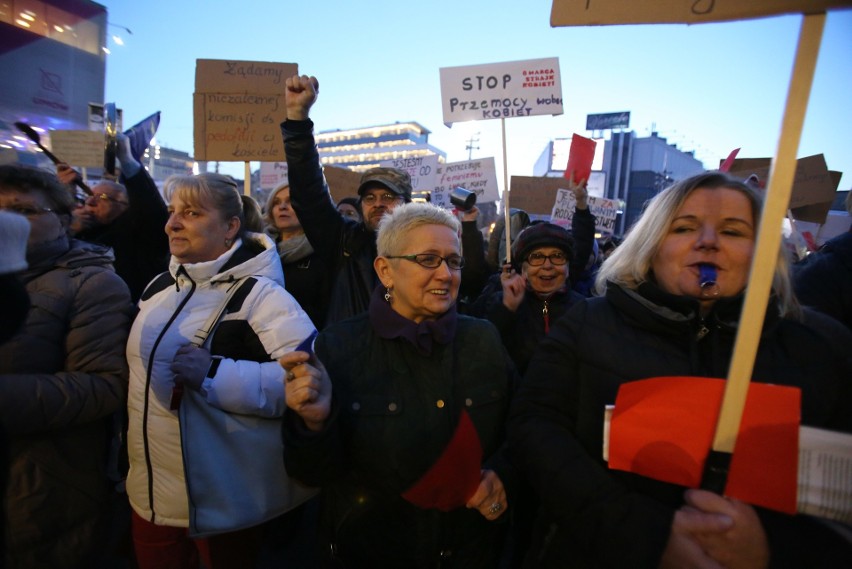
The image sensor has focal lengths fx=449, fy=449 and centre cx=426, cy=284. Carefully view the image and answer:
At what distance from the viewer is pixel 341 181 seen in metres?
5.73

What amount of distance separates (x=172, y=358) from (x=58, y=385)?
403 millimetres

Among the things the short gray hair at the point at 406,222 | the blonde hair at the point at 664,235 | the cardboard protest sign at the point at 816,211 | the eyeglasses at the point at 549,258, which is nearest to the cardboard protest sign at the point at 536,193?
the cardboard protest sign at the point at 816,211

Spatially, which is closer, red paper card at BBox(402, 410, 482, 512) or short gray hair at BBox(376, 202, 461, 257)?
red paper card at BBox(402, 410, 482, 512)

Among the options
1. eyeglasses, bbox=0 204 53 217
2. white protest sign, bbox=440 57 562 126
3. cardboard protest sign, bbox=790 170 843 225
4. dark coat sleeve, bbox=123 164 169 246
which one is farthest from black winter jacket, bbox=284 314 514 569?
cardboard protest sign, bbox=790 170 843 225

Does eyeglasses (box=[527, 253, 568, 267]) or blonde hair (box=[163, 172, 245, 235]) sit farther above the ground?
blonde hair (box=[163, 172, 245, 235])

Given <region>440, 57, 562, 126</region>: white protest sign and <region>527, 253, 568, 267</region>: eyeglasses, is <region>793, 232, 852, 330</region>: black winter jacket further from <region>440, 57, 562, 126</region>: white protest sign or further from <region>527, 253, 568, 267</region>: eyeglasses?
<region>440, 57, 562, 126</region>: white protest sign

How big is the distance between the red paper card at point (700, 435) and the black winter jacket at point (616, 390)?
118mm

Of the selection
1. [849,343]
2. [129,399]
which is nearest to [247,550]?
[129,399]

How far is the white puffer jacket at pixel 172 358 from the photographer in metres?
1.86

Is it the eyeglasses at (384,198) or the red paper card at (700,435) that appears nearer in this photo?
the red paper card at (700,435)

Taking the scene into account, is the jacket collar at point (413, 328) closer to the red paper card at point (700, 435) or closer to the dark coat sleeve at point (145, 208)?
the red paper card at point (700, 435)

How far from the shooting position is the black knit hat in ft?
9.87

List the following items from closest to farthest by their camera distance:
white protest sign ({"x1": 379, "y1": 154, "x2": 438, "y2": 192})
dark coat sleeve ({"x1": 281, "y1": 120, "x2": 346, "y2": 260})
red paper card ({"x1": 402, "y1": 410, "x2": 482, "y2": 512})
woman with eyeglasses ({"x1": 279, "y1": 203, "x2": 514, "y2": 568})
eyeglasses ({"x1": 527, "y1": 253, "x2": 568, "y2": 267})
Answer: red paper card ({"x1": 402, "y1": 410, "x2": 482, "y2": 512})
woman with eyeglasses ({"x1": 279, "y1": 203, "x2": 514, "y2": 568})
dark coat sleeve ({"x1": 281, "y1": 120, "x2": 346, "y2": 260})
eyeglasses ({"x1": 527, "y1": 253, "x2": 568, "y2": 267})
white protest sign ({"x1": 379, "y1": 154, "x2": 438, "y2": 192})

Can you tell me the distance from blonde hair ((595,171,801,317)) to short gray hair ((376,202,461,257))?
70cm
